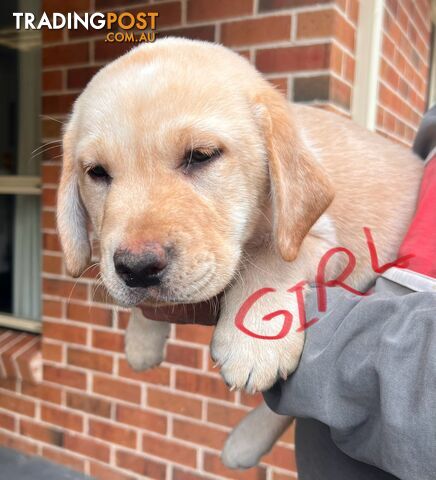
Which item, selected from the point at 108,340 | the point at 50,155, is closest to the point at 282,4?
the point at 50,155

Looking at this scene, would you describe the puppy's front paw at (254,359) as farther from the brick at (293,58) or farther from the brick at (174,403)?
the brick at (174,403)

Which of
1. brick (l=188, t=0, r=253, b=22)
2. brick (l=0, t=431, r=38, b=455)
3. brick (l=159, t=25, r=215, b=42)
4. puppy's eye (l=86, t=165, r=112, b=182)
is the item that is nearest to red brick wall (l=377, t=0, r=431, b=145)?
brick (l=188, t=0, r=253, b=22)

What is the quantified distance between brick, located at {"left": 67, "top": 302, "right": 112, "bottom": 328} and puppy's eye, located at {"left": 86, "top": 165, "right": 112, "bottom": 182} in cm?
191

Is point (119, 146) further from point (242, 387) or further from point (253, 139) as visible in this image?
point (242, 387)

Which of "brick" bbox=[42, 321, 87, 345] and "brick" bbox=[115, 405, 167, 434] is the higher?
→ "brick" bbox=[42, 321, 87, 345]

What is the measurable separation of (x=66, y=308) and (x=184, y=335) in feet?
2.84

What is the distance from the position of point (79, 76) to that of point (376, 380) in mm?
2733

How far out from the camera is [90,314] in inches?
128

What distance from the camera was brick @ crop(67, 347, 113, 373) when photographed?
3.27 metres

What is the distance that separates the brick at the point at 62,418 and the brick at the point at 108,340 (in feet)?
1.86

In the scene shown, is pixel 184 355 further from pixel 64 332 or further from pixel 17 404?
pixel 17 404

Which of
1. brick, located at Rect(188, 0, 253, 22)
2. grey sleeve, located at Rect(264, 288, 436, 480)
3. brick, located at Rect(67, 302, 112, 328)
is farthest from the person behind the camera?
brick, located at Rect(67, 302, 112, 328)

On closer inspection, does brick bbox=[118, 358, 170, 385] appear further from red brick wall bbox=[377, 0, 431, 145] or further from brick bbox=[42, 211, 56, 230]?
red brick wall bbox=[377, 0, 431, 145]

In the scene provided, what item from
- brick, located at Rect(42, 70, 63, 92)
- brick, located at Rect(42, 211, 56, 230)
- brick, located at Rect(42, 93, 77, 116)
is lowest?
brick, located at Rect(42, 211, 56, 230)
